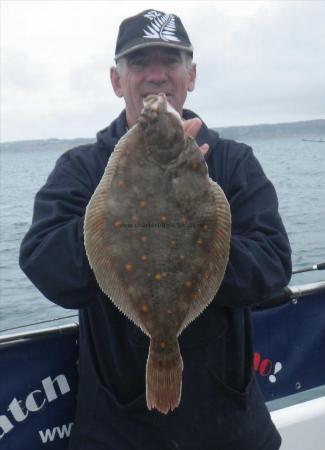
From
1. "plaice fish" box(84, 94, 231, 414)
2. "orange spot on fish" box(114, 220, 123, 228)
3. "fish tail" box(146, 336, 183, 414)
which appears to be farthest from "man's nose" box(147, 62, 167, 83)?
"fish tail" box(146, 336, 183, 414)

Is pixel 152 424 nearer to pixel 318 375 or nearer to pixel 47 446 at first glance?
pixel 47 446

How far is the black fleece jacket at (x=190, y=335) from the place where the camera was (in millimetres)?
2311

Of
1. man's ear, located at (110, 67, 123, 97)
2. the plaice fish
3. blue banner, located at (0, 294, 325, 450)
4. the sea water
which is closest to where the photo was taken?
the plaice fish

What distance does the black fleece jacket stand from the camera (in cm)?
231

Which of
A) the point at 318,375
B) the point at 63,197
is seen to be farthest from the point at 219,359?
the point at 318,375

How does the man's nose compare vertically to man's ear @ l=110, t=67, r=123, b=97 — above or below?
above

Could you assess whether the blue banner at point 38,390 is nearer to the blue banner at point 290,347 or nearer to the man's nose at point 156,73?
the blue banner at point 290,347

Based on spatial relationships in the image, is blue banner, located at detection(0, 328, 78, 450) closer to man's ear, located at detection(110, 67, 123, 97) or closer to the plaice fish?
the plaice fish

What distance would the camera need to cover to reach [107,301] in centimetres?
247

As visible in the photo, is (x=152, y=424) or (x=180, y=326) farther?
(x=152, y=424)

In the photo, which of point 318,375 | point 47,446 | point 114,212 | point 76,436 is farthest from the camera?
point 318,375

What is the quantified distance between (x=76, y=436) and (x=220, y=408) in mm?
685

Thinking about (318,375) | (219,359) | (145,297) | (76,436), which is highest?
(145,297)

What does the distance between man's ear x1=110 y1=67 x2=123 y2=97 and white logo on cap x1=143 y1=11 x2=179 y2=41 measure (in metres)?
0.27
